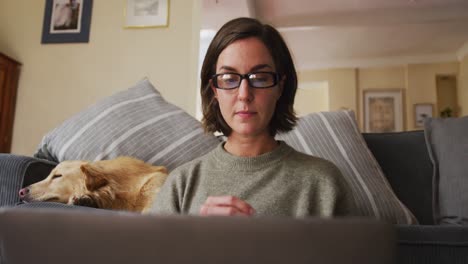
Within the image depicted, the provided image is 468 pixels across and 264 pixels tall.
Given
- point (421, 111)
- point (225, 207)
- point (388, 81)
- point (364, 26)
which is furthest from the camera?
point (388, 81)

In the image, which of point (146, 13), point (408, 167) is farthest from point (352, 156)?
point (146, 13)

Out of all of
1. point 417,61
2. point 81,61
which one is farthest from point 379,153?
point 417,61

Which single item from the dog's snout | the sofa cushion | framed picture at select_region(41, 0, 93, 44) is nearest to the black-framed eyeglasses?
the dog's snout

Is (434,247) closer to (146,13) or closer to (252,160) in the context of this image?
(252,160)

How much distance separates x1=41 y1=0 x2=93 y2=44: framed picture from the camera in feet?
8.20

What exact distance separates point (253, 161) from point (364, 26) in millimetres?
4541

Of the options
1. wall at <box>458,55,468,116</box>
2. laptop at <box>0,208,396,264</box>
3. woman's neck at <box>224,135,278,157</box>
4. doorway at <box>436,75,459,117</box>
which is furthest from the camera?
doorway at <box>436,75,459,117</box>

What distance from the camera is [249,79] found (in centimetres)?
82

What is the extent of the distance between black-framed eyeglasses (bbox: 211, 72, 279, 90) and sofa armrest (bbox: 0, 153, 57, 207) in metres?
0.59

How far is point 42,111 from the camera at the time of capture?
8.15ft

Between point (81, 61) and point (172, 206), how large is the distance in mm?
2007

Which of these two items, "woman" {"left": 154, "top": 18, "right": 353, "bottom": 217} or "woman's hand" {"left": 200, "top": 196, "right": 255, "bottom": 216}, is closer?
"woman's hand" {"left": 200, "top": 196, "right": 255, "bottom": 216}

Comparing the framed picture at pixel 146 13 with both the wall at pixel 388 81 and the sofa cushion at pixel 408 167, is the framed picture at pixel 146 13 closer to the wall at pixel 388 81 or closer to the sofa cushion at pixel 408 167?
the sofa cushion at pixel 408 167

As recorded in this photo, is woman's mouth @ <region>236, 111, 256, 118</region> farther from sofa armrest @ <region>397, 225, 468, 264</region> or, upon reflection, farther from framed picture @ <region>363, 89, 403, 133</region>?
framed picture @ <region>363, 89, 403, 133</region>
